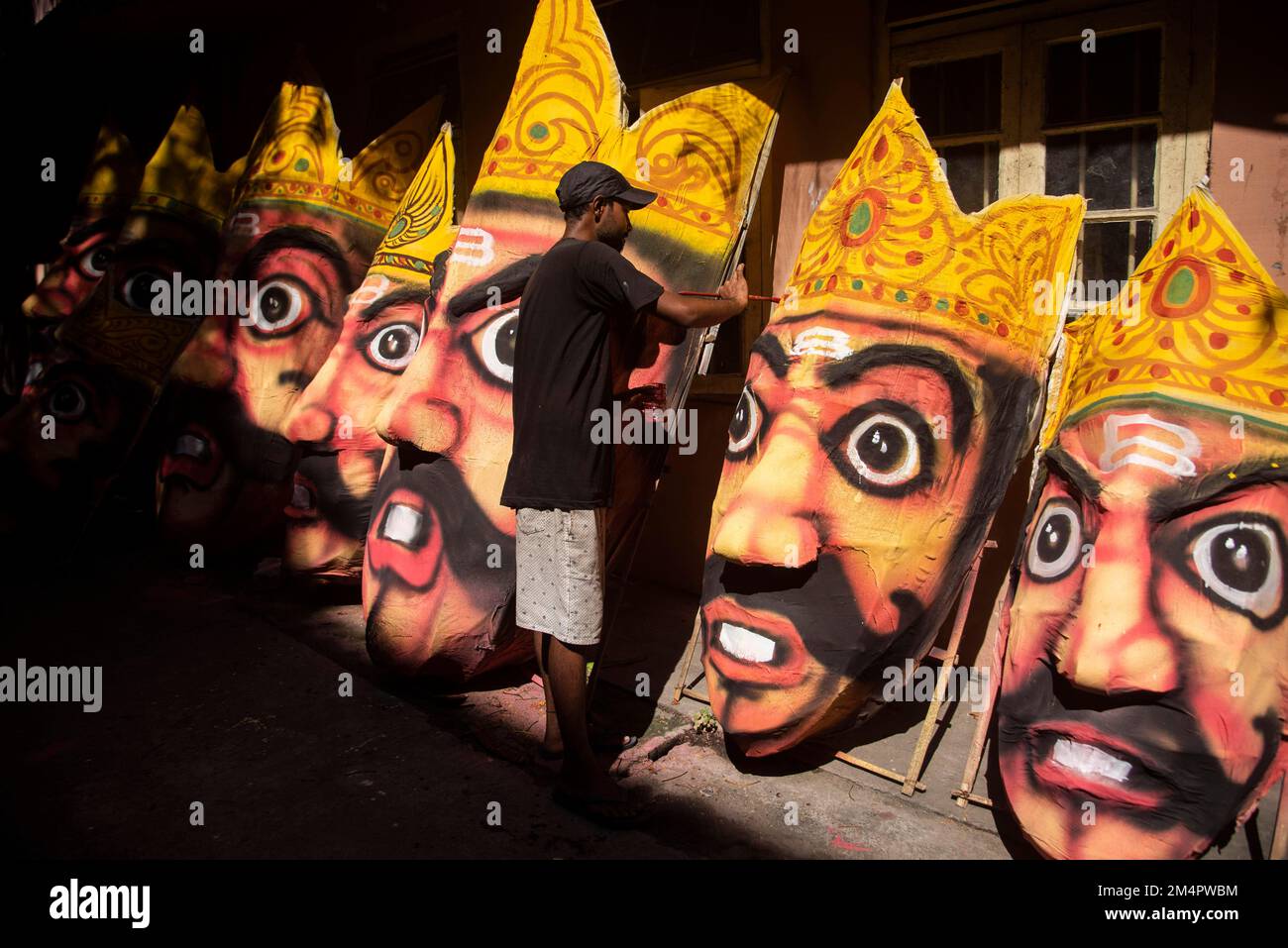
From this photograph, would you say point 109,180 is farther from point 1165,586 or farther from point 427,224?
point 1165,586

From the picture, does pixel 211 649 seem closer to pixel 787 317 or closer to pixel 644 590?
pixel 644 590

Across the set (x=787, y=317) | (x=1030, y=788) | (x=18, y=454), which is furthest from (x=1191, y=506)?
(x=18, y=454)

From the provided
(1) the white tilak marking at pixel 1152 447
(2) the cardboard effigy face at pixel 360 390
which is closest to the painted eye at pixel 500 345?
(2) the cardboard effigy face at pixel 360 390

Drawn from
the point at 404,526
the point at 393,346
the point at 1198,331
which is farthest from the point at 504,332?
the point at 1198,331

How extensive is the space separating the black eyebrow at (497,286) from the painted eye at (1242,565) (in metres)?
2.50

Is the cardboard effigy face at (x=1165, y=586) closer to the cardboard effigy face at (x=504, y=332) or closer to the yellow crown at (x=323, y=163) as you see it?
the cardboard effigy face at (x=504, y=332)

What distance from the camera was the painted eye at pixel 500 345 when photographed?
3641mm

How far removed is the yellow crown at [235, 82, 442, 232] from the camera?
16.8 ft

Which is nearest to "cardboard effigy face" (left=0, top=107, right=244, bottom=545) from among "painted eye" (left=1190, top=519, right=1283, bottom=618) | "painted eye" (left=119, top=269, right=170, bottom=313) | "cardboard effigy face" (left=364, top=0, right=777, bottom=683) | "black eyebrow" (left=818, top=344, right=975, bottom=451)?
"painted eye" (left=119, top=269, right=170, bottom=313)

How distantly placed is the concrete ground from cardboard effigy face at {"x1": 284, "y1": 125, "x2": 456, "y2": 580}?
483mm

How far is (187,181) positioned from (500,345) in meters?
3.45

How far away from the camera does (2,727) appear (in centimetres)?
352

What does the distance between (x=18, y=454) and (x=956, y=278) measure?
5.45m
